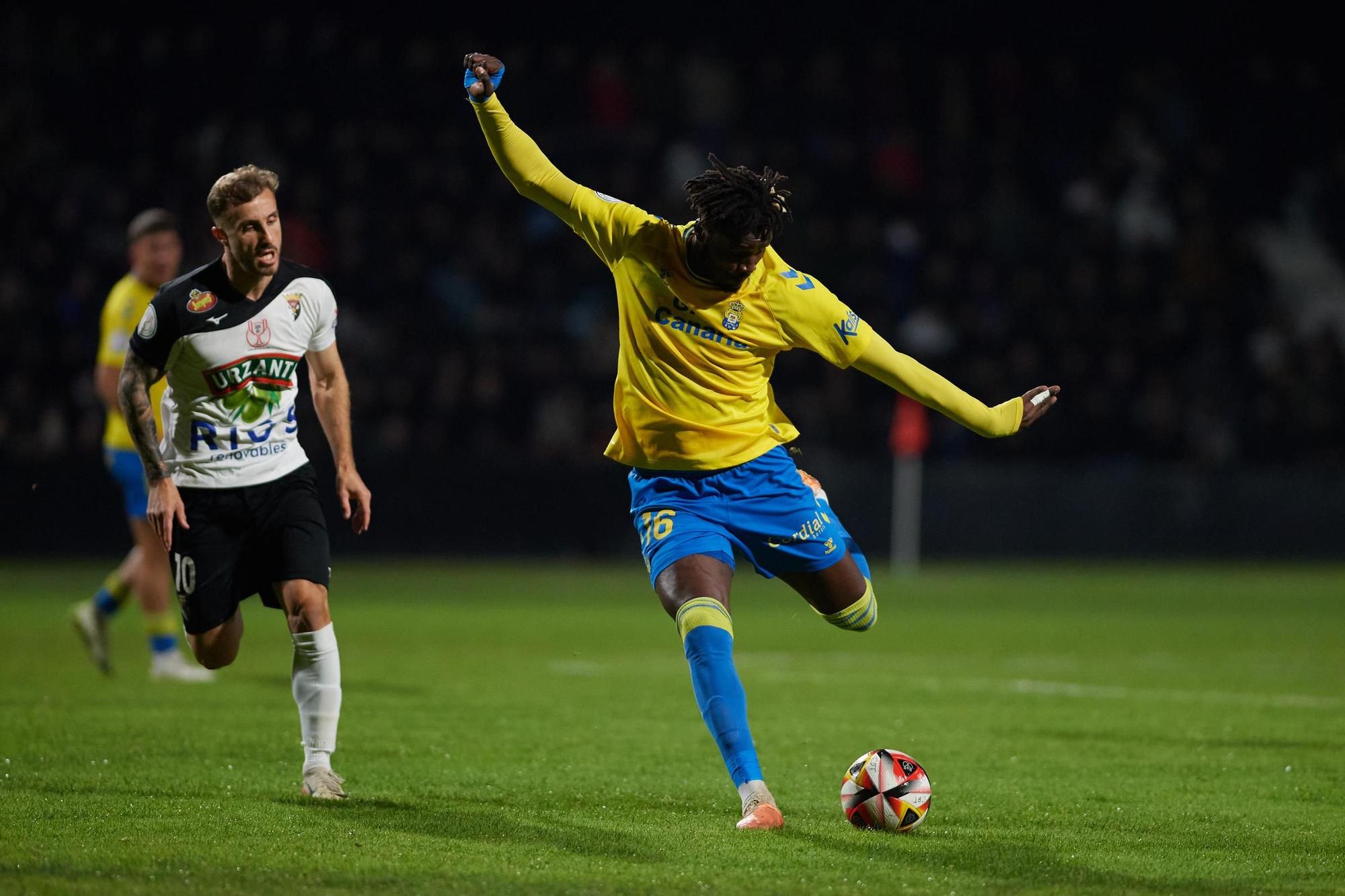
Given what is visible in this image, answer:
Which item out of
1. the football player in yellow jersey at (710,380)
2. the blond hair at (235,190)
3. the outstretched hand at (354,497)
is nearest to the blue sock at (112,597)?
the outstretched hand at (354,497)

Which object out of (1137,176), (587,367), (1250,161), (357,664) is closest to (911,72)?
(1137,176)

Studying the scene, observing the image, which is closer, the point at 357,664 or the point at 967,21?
the point at 357,664

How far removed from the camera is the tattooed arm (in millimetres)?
6230

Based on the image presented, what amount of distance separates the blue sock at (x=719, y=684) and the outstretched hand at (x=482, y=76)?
209 cm

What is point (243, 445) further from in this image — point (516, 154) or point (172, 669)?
point (172, 669)

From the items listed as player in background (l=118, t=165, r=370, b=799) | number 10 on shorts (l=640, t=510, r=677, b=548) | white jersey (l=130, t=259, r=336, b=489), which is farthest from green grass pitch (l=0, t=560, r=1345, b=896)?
white jersey (l=130, t=259, r=336, b=489)

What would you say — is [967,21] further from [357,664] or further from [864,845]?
[864,845]

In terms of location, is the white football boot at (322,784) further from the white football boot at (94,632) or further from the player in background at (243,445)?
the white football boot at (94,632)

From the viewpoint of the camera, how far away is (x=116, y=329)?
10234 mm

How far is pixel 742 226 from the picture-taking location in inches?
230

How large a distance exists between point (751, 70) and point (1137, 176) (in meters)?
5.96

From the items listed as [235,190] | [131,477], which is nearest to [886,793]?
[235,190]

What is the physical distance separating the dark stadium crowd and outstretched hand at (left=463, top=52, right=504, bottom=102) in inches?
563

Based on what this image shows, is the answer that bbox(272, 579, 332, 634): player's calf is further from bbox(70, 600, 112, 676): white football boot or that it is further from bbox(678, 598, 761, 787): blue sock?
bbox(70, 600, 112, 676): white football boot
